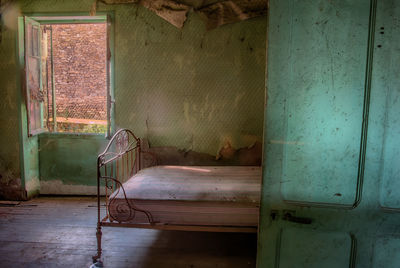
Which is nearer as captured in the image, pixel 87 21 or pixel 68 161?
pixel 87 21

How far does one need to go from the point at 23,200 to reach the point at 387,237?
15.2ft

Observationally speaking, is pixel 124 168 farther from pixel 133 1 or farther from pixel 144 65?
pixel 133 1

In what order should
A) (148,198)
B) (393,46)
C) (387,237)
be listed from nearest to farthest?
(393,46) < (387,237) < (148,198)

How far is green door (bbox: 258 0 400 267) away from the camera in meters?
1.51

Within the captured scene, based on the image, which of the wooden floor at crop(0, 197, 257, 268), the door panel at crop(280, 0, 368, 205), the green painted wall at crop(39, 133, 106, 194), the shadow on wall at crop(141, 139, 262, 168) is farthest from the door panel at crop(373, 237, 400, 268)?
the green painted wall at crop(39, 133, 106, 194)

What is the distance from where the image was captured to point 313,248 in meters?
1.68

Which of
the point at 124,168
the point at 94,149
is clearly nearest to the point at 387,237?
the point at 124,168

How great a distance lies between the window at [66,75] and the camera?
4.39 meters

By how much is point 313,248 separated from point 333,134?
647 mm

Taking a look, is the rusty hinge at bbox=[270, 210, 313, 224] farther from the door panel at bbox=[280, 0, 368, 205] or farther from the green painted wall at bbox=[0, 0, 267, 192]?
the green painted wall at bbox=[0, 0, 267, 192]

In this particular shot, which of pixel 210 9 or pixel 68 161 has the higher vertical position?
pixel 210 9

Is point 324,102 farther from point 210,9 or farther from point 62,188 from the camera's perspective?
point 62,188

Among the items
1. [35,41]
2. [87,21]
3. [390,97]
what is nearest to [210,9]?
[87,21]

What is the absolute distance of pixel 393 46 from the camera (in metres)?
1.48
